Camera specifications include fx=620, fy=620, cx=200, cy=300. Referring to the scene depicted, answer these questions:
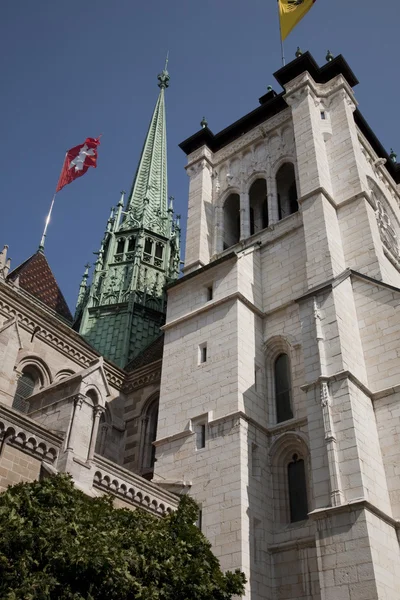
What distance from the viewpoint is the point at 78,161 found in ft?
113

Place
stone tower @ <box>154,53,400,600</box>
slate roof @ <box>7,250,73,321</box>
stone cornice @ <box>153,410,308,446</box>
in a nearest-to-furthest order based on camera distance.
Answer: stone tower @ <box>154,53,400,600</box>
stone cornice @ <box>153,410,308,446</box>
slate roof @ <box>7,250,73,321</box>

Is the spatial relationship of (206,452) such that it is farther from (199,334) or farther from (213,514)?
(199,334)

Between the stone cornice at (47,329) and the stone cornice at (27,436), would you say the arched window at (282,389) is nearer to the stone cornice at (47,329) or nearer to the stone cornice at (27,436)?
the stone cornice at (27,436)

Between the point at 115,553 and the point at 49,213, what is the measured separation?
2718 cm

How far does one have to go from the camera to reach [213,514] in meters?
16.2

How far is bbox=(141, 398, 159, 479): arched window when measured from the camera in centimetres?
2220

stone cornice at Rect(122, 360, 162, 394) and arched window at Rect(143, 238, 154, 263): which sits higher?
arched window at Rect(143, 238, 154, 263)

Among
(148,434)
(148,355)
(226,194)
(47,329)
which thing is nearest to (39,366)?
(47,329)

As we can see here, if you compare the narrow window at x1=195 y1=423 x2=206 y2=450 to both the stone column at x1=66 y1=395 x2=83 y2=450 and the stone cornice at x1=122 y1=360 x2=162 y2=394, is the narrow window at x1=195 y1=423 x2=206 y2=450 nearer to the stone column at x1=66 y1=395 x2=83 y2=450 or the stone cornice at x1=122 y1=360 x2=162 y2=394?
the stone column at x1=66 y1=395 x2=83 y2=450

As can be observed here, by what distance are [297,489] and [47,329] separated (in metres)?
11.1

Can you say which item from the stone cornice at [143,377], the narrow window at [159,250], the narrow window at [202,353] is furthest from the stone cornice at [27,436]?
the narrow window at [159,250]

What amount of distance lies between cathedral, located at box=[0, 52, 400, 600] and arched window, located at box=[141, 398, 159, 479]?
2.3 inches

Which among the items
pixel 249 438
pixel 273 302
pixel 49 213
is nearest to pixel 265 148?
pixel 273 302

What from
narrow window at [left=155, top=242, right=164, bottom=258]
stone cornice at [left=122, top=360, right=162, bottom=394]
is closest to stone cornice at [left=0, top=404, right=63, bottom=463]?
stone cornice at [left=122, top=360, right=162, bottom=394]
